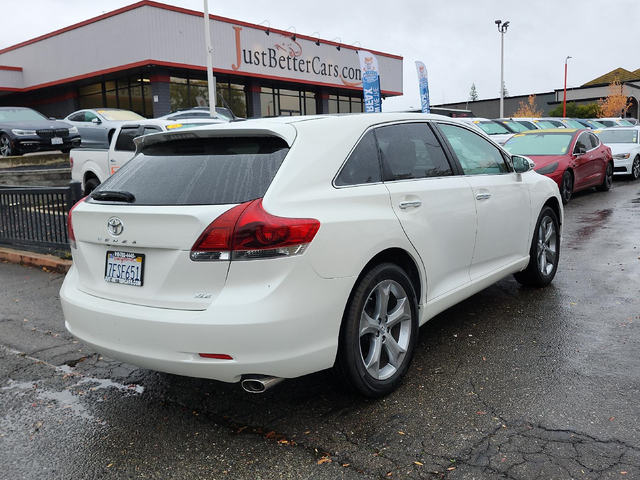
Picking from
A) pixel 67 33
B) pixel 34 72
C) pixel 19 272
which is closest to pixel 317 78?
pixel 67 33

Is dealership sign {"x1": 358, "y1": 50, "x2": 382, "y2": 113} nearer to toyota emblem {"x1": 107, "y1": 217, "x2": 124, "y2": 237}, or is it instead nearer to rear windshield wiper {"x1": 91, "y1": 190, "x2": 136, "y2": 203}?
rear windshield wiper {"x1": 91, "y1": 190, "x2": 136, "y2": 203}

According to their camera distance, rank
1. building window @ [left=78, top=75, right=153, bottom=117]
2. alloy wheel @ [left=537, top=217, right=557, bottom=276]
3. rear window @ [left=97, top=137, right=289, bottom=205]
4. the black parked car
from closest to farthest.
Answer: rear window @ [left=97, top=137, right=289, bottom=205]
alloy wheel @ [left=537, top=217, right=557, bottom=276]
the black parked car
building window @ [left=78, top=75, right=153, bottom=117]

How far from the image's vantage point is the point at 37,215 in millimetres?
8125

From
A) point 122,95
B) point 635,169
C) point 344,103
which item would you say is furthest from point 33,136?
point 344,103

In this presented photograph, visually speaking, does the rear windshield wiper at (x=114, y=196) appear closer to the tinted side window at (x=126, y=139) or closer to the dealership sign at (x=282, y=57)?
the tinted side window at (x=126, y=139)

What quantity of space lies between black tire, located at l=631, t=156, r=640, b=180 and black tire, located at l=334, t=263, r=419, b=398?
52.7 ft

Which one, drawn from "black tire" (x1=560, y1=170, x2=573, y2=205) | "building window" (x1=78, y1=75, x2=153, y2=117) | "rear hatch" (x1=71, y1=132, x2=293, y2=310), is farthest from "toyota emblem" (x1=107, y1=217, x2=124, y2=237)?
"building window" (x1=78, y1=75, x2=153, y2=117)

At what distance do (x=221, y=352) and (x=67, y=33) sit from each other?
100 feet

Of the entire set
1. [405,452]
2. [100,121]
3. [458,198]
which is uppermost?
[100,121]

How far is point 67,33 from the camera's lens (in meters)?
29.2

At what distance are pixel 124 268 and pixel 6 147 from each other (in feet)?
54.1

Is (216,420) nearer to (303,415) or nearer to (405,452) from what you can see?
(303,415)

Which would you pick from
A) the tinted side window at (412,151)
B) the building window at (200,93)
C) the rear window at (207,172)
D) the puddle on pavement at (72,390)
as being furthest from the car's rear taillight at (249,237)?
the building window at (200,93)

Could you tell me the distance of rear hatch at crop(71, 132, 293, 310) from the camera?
311 cm
